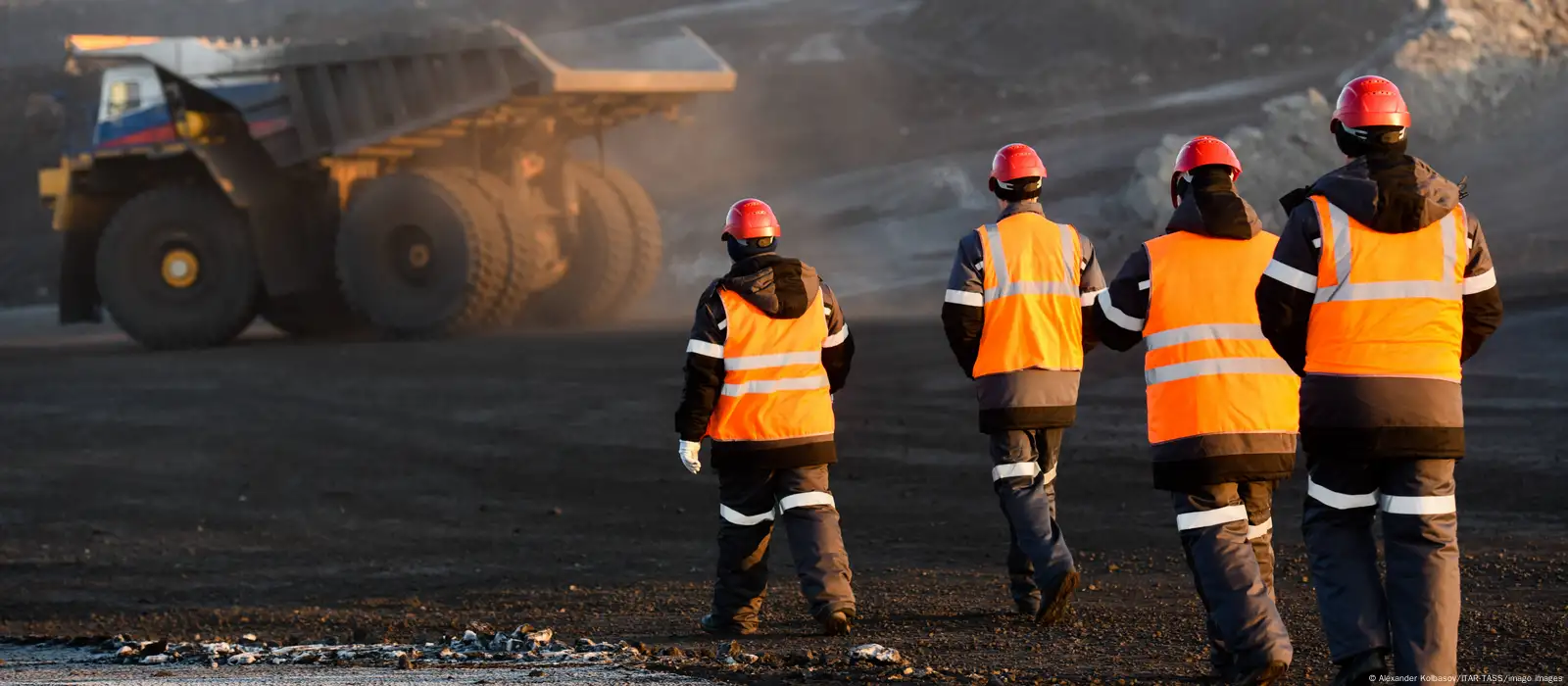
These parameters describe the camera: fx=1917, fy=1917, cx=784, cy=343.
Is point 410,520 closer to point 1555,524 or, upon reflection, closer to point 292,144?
point 1555,524

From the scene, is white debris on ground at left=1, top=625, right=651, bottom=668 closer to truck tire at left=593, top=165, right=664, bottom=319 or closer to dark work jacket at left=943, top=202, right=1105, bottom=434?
dark work jacket at left=943, top=202, right=1105, bottom=434

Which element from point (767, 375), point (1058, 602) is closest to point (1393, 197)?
point (1058, 602)

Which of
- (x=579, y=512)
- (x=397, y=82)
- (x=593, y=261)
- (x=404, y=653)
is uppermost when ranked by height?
(x=397, y=82)

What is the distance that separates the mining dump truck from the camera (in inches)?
669

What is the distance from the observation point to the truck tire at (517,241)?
17172 millimetres

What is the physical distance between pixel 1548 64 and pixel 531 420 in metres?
17.6

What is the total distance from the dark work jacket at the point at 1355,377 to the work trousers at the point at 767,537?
2049 millimetres

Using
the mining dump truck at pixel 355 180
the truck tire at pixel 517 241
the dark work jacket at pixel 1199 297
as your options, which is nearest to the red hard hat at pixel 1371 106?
the dark work jacket at pixel 1199 297

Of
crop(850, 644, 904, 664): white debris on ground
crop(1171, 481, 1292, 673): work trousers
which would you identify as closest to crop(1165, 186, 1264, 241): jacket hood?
crop(1171, 481, 1292, 673): work trousers

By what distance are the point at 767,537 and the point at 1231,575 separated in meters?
1.92

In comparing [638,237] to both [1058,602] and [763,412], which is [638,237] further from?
[1058,602]

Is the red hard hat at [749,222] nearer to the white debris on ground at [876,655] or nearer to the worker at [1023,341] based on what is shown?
the worker at [1023,341]

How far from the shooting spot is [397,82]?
679 inches

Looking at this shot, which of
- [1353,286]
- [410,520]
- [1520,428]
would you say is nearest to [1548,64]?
[1520,428]
